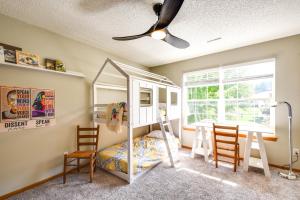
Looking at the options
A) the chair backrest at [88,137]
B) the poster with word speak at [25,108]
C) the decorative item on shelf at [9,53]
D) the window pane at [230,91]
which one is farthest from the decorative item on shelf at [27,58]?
the window pane at [230,91]

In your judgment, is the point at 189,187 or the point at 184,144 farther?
the point at 184,144

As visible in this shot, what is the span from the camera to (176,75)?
4039mm

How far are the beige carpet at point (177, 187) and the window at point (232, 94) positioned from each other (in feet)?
3.86

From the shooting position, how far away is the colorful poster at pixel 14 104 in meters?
1.87

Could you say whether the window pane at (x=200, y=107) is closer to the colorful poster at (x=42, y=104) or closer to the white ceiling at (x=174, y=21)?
the white ceiling at (x=174, y=21)

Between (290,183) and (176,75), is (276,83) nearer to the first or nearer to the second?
(290,183)

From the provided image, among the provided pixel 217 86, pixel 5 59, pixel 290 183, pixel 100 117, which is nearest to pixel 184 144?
pixel 217 86

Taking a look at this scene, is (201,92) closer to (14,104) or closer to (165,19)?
(165,19)

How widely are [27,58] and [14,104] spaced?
69 cm

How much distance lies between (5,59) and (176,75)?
3.51 meters

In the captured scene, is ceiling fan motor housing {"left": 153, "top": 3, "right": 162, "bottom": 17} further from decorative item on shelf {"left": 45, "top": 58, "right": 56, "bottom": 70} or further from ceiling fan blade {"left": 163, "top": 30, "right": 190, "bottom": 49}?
decorative item on shelf {"left": 45, "top": 58, "right": 56, "bottom": 70}

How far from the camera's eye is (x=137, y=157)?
103 inches

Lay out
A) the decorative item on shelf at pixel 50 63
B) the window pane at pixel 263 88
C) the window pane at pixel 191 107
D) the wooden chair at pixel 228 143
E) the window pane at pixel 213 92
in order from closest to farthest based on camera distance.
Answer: the decorative item on shelf at pixel 50 63 < the wooden chair at pixel 228 143 < the window pane at pixel 263 88 < the window pane at pixel 213 92 < the window pane at pixel 191 107

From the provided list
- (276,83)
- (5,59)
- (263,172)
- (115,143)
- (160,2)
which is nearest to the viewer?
(160,2)
